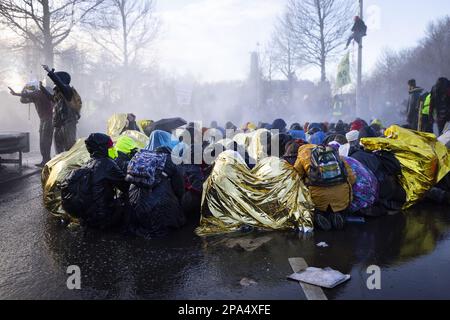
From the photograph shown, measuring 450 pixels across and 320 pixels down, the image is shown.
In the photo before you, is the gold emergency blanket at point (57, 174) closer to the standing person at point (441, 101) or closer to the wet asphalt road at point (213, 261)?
the wet asphalt road at point (213, 261)

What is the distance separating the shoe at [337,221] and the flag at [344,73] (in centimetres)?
1285

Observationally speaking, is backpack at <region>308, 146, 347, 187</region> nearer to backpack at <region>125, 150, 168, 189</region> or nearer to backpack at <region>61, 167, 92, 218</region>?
backpack at <region>125, 150, 168, 189</region>

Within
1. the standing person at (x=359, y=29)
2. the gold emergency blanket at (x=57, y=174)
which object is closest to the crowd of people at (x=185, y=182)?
the gold emergency blanket at (x=57, y=174)

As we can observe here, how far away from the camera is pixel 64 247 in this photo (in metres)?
4.42

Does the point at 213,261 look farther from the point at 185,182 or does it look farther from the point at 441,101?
the point at 441,101

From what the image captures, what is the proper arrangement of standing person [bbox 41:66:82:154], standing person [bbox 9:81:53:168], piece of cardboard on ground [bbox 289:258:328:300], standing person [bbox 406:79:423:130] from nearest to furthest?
piece of cardboard on ground [bbox 289:258:328:300], standing person [bbox 41:66:82:154], standing person [bbox 9:81:53:168], standing person [bbox 406:79:423:130]

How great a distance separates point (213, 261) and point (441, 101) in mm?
7908

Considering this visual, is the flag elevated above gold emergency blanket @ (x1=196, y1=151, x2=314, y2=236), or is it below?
above

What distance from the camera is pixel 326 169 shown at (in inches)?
191

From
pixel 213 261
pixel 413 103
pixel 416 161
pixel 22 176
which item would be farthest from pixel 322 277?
pixel 413 103

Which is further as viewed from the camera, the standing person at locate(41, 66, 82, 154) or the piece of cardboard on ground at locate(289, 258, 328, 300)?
the standing person at locate(41, 66, 82, 154)

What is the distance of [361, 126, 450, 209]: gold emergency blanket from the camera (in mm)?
5836

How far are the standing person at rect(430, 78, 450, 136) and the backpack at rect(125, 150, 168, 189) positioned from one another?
7.47 metres

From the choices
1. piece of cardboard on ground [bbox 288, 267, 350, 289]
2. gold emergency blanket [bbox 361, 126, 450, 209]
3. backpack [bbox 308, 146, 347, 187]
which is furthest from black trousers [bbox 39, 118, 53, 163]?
piece of cardboard on ground [bbox 288, 267, 350, 289]
